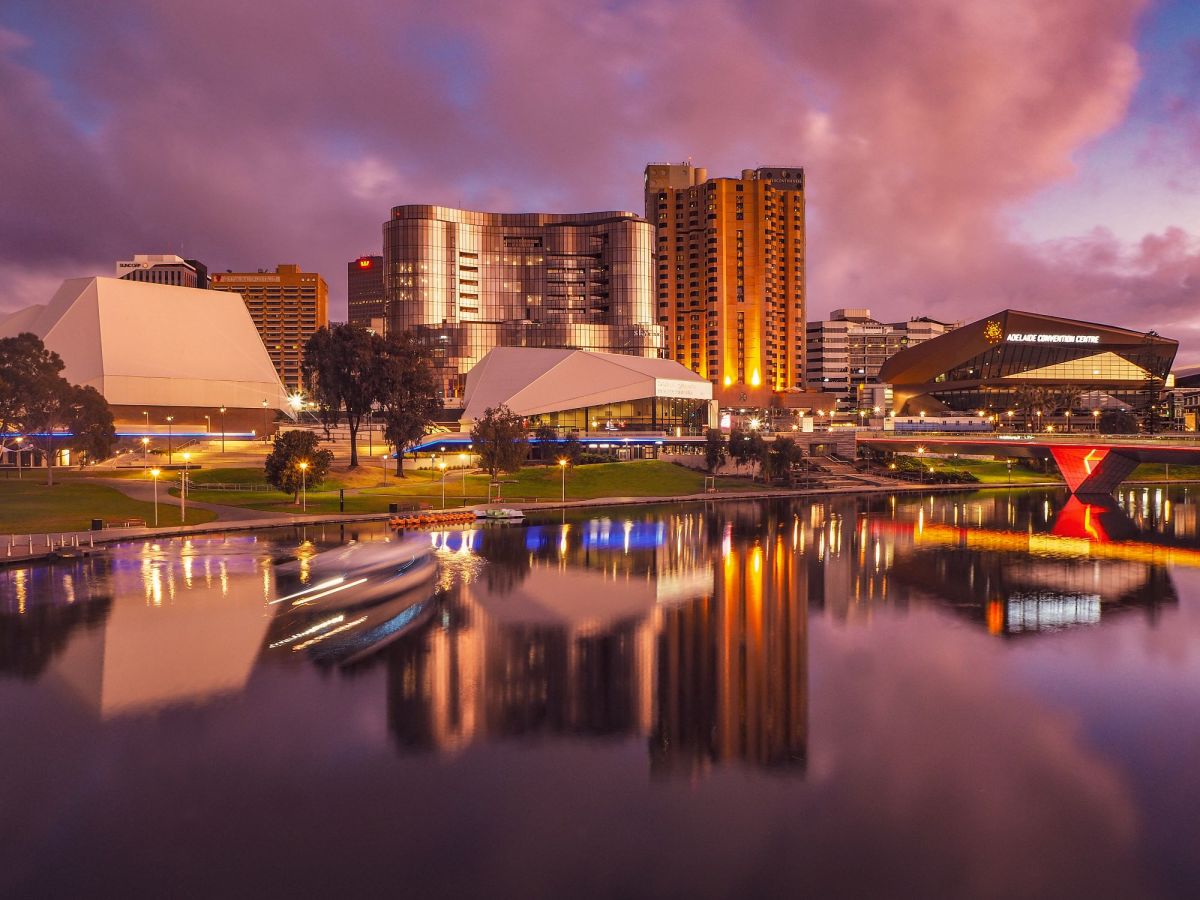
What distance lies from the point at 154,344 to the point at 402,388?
213 feet

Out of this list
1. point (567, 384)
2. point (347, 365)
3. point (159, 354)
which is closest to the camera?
point (347, 365)

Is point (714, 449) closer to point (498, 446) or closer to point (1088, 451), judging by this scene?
point (498, 446)

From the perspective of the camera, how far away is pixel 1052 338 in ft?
564

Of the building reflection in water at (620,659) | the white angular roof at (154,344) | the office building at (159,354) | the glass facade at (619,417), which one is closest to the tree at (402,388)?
the building reflection in water at (620,659)

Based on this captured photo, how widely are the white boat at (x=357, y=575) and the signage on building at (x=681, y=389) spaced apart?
89.0 meters

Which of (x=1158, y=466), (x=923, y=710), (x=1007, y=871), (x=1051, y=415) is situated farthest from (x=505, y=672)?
(x=1051, y=415)

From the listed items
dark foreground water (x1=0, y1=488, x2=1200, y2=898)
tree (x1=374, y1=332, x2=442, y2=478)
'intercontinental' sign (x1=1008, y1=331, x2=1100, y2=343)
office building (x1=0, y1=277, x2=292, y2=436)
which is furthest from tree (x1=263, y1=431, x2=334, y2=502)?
'intercontinental' sign (x1=1008, y1=331, x2=1100, y2=343)

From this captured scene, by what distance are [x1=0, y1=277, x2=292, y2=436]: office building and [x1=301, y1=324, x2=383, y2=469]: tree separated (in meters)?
48.3

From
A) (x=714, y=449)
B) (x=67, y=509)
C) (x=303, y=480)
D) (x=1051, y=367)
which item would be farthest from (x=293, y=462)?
(x=1051, y=367)

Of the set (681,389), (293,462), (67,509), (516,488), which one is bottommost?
(516,488)

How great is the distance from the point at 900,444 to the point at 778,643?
98.5 m

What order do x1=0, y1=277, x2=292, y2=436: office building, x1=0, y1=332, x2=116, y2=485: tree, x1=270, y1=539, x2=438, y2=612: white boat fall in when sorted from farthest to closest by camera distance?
x1=0, y1=277, x2=292, y2=436: office building < x1=0, y1=332, x2=116, y2=485: tree < x1=270, y1=539, x2=438, y2=612: white boat

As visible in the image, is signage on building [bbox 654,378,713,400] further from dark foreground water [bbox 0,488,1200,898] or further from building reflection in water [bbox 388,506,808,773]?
dark foreground water [bbox 0,488,1200,898]

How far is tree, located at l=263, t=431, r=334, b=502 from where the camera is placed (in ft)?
225
